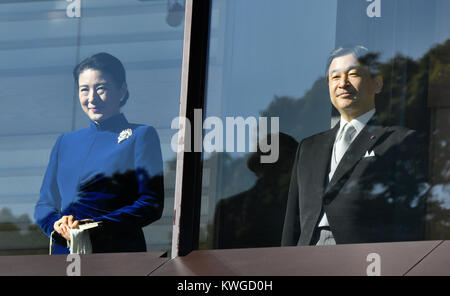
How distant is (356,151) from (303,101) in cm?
37

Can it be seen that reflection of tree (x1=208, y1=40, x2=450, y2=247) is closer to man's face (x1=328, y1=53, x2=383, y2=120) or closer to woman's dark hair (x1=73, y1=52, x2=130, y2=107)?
man's face (x1=328, y1=53, x2=383, y2=120)

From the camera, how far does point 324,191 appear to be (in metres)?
4.48

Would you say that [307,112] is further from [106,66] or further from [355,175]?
[106,66]

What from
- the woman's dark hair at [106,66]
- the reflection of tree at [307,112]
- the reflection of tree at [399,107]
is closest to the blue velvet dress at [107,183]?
the woman's dark hair at [106,66]

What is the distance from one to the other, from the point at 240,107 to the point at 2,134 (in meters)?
1.33

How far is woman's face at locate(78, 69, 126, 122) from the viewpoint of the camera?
4.96 meters

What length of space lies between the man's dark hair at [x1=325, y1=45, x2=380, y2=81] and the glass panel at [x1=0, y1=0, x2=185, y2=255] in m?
0.82

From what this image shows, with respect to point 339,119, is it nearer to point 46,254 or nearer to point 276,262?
point 276,262

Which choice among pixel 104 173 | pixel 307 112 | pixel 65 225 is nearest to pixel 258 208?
pixel 307 112

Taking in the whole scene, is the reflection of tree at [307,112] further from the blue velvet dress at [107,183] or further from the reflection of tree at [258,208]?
the blue velvet dress at [107,183]

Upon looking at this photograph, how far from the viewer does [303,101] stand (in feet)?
15.1

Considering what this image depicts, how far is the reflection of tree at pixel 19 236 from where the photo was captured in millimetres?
4820

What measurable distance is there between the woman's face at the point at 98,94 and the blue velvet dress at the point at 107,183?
0.18 ft
